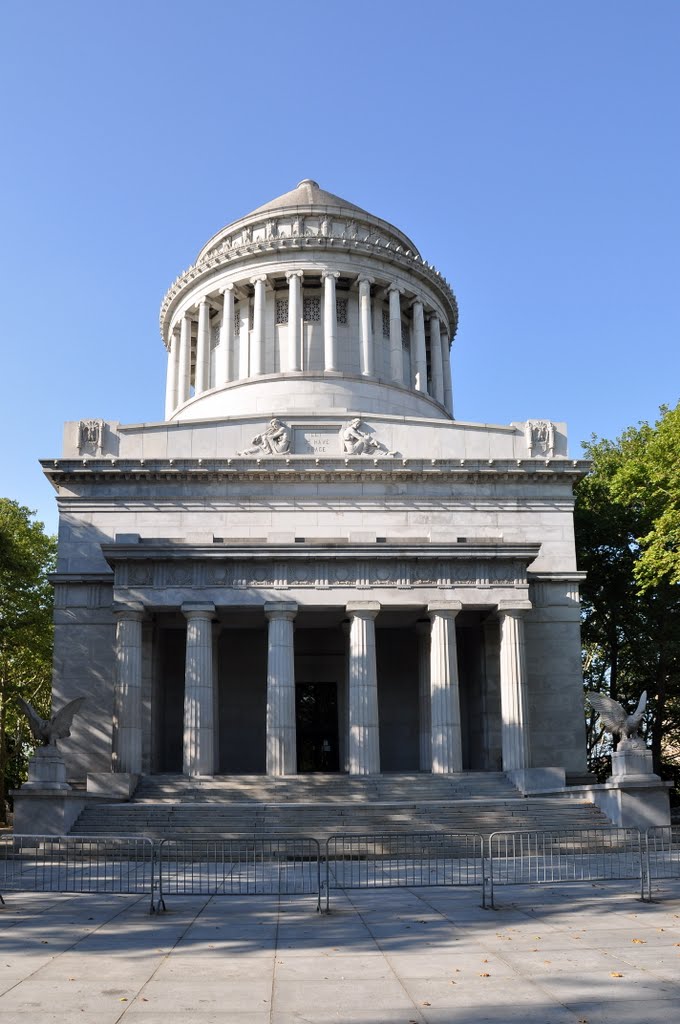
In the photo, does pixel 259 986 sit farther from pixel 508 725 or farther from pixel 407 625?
pixel 407 625

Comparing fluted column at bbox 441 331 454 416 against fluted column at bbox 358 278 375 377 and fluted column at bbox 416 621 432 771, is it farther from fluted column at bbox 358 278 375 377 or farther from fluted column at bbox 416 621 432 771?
fluted column at bbox 416 621 432 771

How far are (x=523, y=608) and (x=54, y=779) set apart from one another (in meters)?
16.2

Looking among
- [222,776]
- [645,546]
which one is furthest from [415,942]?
[645,546]

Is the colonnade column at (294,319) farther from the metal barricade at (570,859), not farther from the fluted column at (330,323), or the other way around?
Result: the metal barricade at (570,859)

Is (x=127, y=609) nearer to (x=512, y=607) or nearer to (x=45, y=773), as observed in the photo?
(x=45, y=773)

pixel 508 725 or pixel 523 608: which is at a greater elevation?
pixel 523 608

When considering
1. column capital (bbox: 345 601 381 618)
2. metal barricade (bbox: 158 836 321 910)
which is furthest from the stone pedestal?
column capital (bbox: 345 601 381 618)

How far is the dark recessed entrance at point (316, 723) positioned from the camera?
131ft

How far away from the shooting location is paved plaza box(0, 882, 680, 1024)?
30.7 ft

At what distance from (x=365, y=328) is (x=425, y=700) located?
21.8 m

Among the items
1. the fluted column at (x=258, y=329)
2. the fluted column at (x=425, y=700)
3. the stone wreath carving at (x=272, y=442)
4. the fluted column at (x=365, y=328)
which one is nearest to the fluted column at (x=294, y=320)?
the fluted column at (x=258, y=329)

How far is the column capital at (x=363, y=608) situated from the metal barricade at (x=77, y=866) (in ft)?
37.1

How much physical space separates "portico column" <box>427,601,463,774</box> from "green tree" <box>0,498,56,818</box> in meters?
19.6

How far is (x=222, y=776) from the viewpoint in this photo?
1256 inches
